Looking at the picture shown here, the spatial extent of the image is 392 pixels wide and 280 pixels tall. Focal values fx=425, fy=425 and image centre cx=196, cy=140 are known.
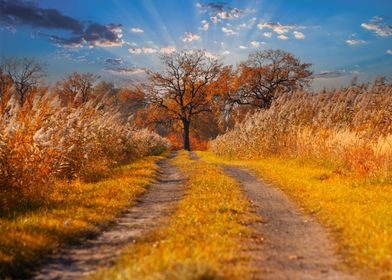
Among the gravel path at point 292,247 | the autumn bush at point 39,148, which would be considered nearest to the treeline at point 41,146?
the autumn bush at point 39,148

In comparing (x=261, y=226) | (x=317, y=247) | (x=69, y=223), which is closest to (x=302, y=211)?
(x=261, y=226)

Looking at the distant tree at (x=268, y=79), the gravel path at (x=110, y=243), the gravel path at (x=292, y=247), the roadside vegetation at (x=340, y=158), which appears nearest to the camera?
the gravel path at (x=292, y=247)

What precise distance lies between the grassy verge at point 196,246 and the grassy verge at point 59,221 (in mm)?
1472

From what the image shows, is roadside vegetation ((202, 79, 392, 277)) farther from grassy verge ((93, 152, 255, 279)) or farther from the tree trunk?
the tree trunk

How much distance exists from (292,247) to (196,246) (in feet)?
5.69

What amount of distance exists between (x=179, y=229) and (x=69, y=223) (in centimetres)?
228

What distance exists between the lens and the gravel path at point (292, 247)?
6051 millimetres

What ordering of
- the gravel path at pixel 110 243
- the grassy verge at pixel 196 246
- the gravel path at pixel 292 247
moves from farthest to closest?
the gravel path at pixel 110 243
the gravel path at pixel 292 247
the grassy verge at pixel 196 246

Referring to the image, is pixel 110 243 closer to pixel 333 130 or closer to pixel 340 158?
pixel 340 158

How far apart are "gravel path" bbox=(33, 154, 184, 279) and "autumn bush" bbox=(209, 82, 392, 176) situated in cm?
727

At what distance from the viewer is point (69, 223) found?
28.3 ft

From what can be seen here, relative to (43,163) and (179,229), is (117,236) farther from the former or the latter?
(43,163)

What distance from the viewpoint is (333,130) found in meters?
19.7

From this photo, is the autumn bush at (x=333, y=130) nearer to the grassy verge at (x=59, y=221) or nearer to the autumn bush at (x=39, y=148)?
the grassy verge at (x=59, y=221)
